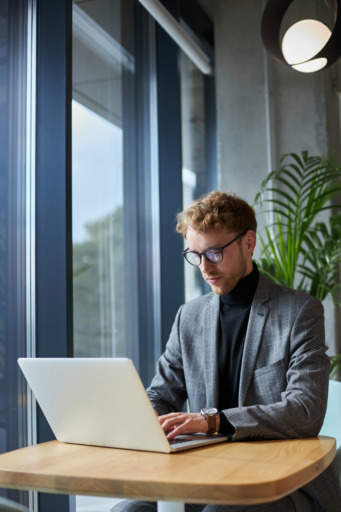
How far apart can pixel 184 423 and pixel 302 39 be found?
1.67 metres

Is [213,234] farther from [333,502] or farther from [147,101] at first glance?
[147,101]

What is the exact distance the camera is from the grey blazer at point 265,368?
1.67 meters

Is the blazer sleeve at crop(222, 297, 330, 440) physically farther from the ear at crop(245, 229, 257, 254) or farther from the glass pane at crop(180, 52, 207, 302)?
the glass pane at crop(180, 52, 207, 302)

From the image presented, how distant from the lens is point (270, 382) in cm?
188

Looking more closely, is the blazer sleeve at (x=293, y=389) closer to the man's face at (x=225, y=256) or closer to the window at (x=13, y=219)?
the man's face at (x=225, y=256)

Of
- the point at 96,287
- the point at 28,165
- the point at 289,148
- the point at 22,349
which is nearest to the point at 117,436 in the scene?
the point at 22,349

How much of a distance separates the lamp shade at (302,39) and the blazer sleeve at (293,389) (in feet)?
3.75

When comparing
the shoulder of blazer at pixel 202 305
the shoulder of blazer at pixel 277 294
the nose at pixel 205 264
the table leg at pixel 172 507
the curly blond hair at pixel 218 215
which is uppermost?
the curly blond hair at pixel 218 215

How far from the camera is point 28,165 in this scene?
2430 millimetres

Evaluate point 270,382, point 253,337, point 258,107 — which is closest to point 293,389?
point 270,382

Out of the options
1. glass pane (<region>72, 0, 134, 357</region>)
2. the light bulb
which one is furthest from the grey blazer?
the light bulb

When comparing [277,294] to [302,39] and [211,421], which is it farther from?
[302,39]

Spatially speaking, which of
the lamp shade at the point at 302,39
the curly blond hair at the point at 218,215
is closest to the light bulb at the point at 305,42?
the lamp shade at the point at 302,39

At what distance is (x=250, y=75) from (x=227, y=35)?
36 cm
